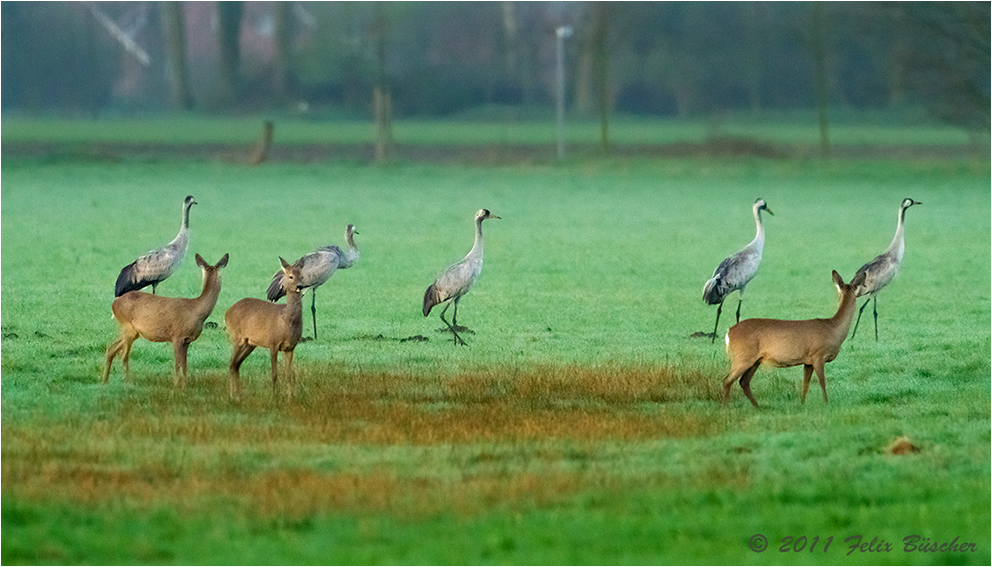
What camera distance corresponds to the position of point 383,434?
10.3 meters

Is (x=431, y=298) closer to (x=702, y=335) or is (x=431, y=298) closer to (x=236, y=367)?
(x=702, y=335)

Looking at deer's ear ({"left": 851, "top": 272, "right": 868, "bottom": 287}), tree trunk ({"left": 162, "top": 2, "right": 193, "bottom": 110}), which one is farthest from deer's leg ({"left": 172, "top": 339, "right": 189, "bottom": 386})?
tree trunk ({"left": 162, "top": 2, "right": 193, "bottom": 110})

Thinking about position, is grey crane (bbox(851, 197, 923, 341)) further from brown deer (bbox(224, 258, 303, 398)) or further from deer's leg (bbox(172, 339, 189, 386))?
deer's leg (bbox(172, 339, 189, 386))

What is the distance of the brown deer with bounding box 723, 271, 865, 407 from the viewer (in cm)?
1071

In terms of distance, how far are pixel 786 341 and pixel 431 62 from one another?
226 feet

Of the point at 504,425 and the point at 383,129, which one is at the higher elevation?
the point at 383,129

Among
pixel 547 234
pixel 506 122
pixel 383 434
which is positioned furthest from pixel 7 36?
pixel 383 434

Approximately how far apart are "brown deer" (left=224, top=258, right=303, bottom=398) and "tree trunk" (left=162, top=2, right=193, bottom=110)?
215 ft

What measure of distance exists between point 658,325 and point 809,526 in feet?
27.1

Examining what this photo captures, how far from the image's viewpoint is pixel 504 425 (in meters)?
10.7

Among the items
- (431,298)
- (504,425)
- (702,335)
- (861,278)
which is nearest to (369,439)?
(504,425)

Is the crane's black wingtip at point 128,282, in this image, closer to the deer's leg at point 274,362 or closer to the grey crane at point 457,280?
the grey crane at point 457,280

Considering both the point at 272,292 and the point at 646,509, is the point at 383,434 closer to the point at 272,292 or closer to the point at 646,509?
the point at 646,509

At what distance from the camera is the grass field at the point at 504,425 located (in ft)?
26.3
